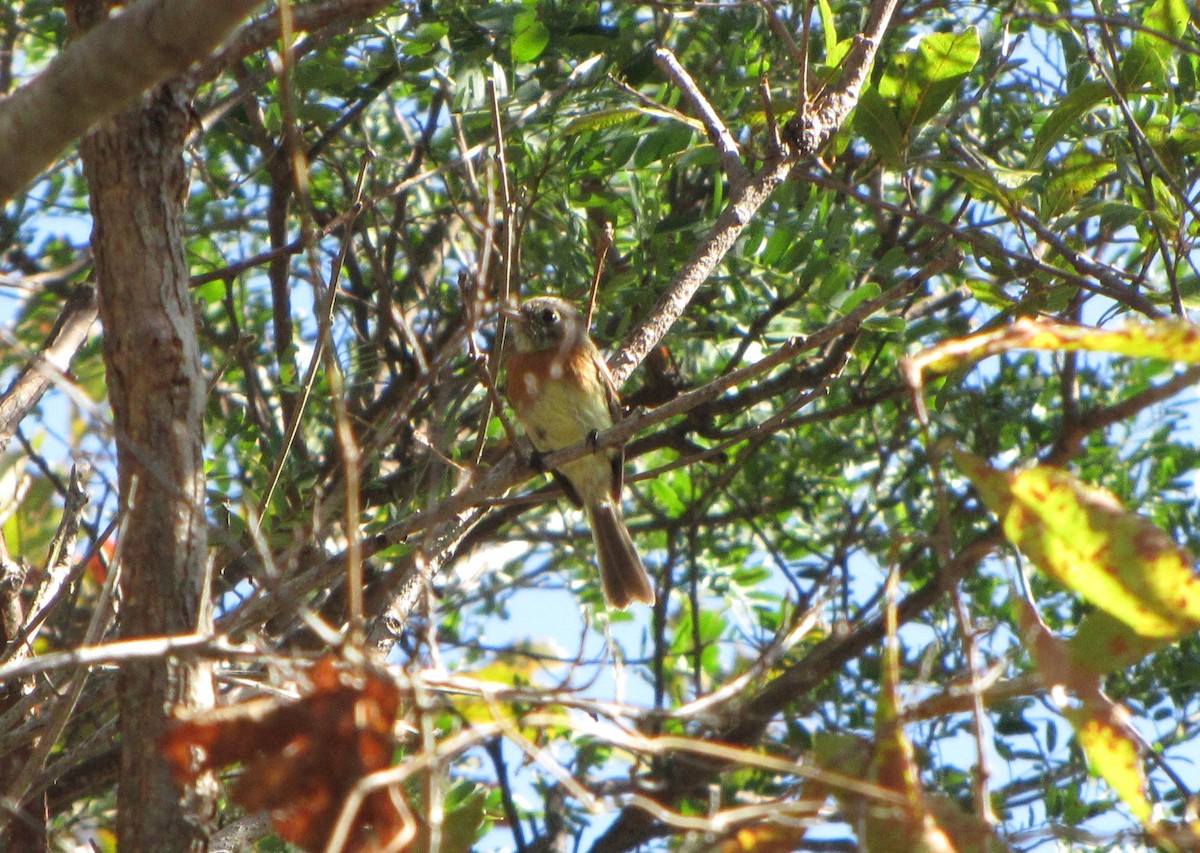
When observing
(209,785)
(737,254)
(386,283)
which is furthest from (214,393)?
(209,785)

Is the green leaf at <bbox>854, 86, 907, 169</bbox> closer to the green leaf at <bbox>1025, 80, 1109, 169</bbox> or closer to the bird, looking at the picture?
the green leaf at <bbox>1025, 80, 1109, 169</bbox>

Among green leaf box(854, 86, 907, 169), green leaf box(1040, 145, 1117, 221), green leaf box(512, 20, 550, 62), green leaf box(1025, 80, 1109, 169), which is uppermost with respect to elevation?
green leaf box(512, 20, 550, 62)

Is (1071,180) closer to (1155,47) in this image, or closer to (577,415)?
(1155,47)

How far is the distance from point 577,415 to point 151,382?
3821 millimetres

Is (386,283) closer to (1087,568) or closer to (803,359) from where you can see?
(803,359)

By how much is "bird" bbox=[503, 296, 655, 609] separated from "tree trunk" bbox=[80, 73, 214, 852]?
8.59 feet

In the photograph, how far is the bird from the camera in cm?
566

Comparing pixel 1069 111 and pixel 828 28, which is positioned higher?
pixel 828 28

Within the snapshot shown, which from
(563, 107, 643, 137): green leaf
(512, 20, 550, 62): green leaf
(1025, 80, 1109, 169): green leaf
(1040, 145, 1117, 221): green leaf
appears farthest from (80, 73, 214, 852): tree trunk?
(1040, 145, 1117, 221): green leaf

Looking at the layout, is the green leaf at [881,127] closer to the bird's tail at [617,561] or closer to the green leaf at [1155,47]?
the green leaf at [1155,47]

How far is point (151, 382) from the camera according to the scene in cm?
270

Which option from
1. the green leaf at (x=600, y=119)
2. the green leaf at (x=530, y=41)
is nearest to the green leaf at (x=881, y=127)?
the green leaf at (x=600, y=119)

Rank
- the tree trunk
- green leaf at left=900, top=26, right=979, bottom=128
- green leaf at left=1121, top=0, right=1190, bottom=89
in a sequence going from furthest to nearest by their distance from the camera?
green leaf at left=1121, top=0, right=1190, bottom=89 → green leaf at left=900, top=26, right=979, bottom=128 → the tree trunk

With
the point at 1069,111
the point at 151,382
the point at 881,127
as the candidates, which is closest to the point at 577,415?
the point at 881,127
